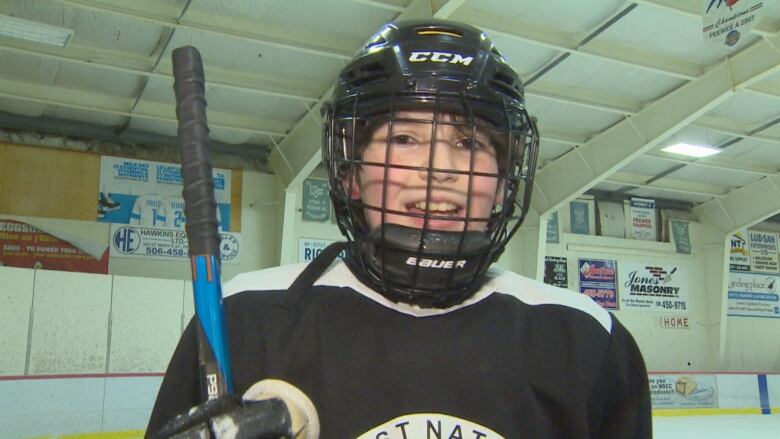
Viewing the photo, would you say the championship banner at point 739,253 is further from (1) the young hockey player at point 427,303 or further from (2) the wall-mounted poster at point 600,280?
(1) the young hockey player at point 427,303

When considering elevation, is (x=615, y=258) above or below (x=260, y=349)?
above

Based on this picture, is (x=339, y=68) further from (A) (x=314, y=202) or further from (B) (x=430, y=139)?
(B) (x=430, y=139)

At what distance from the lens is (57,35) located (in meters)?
5.96

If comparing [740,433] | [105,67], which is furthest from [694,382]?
[105,67]

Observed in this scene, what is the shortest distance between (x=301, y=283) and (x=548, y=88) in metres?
7.37

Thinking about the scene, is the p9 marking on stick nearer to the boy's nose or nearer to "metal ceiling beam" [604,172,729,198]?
the boy's nose

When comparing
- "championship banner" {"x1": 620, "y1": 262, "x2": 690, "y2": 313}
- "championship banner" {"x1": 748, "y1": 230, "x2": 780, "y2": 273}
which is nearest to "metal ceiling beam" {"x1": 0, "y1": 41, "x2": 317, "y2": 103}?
"championship banner" {"x1": 620, "y1": 262, "x2": 690, "y2": 313}

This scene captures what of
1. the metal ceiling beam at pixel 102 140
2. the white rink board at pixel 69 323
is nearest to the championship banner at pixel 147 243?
the metal ceiling beam at pixel 102 140

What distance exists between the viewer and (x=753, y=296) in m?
13.1

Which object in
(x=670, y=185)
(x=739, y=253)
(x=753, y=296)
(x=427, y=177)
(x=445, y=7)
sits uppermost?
(x=445, y=7)

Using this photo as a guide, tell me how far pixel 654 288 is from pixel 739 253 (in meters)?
2.21

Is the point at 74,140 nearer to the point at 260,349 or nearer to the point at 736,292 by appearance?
the point at 260,349

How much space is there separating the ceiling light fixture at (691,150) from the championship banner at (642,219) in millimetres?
2075

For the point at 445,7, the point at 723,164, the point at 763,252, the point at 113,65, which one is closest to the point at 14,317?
the point at 113,65
